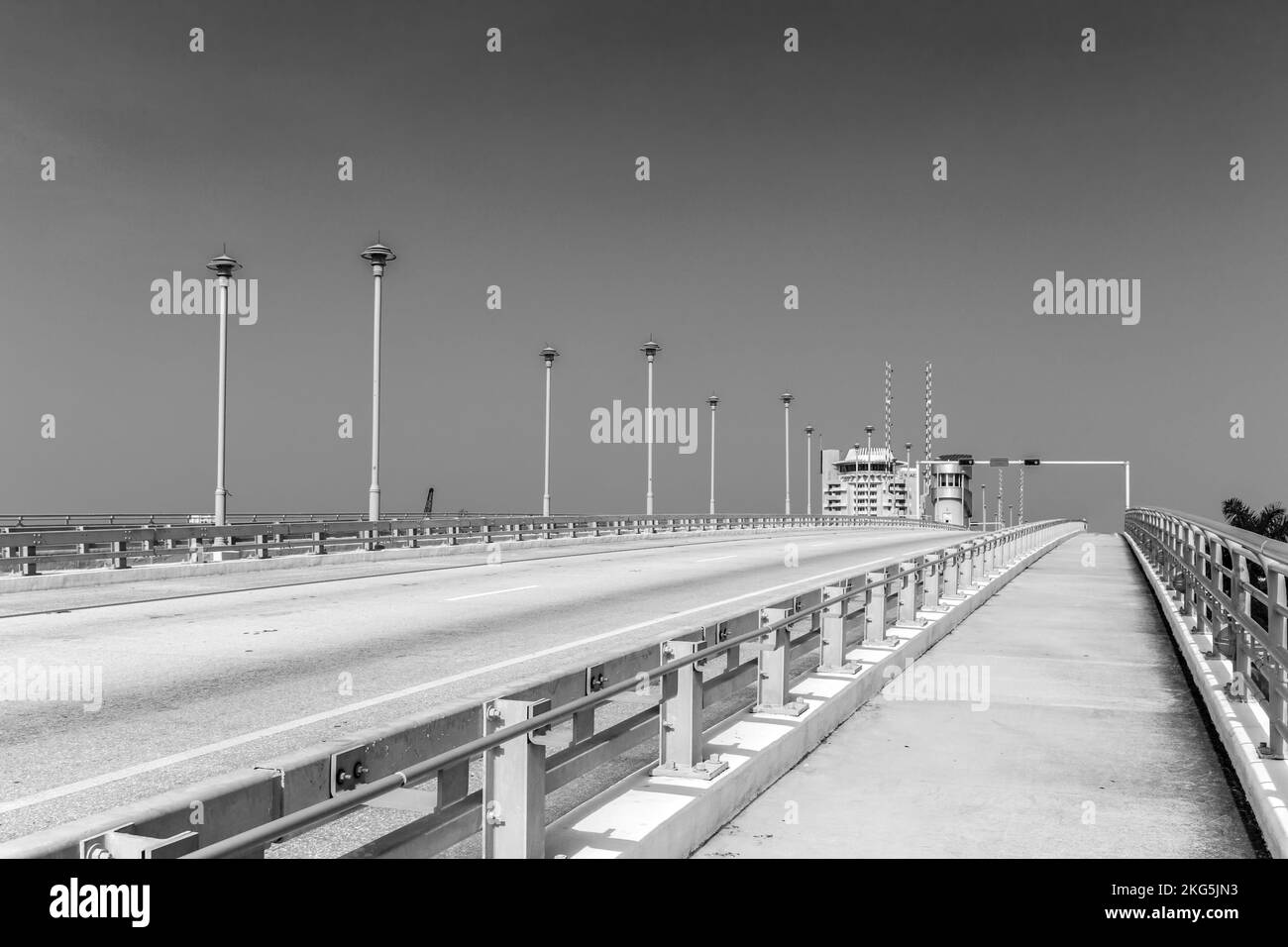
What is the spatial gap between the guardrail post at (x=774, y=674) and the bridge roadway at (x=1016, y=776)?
0.41 meters

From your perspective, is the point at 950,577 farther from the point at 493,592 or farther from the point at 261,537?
the point at 261,537

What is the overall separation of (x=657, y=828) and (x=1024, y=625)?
38.3 ft

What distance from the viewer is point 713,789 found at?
6.21 meters

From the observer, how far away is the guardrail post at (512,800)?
444 centimetres

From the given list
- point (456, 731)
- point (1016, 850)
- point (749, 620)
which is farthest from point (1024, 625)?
point (456, 731)

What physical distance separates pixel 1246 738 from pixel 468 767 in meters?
5.88

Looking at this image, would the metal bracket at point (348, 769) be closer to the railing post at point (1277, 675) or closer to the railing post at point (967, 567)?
the railing post at point (1277, 675)

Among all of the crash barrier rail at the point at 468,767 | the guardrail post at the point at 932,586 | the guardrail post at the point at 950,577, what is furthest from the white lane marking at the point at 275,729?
the guardrail post at the point at 950,577

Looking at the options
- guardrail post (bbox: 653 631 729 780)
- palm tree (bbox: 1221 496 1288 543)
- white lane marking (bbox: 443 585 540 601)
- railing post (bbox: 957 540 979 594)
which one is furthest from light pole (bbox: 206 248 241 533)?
palm tree (bbox: 1221 496 1288 543)

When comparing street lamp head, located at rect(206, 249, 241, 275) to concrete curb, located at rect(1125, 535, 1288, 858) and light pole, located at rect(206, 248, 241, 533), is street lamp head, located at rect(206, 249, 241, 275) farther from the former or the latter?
concrete curb, located at rect(1125, 535, 1288, 858)

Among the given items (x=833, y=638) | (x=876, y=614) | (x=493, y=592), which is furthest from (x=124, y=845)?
(x=493, y=592)

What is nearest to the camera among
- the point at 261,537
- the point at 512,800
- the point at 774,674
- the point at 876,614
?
the point at 512,800
